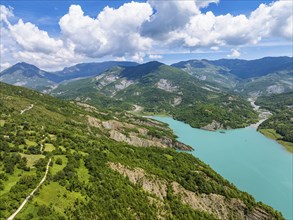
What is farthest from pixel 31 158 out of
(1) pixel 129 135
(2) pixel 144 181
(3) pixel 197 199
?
(1) pixel 129 135

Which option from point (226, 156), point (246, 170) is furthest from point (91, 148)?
point (226, 156)

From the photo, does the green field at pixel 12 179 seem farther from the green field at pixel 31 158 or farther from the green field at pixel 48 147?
the green field at pixel 48 147

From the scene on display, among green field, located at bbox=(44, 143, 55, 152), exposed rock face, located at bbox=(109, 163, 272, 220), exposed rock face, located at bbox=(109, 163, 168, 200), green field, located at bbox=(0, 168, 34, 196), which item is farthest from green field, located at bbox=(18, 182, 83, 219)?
exposed rock face, located at bbox=(109, 163, 272, 220)

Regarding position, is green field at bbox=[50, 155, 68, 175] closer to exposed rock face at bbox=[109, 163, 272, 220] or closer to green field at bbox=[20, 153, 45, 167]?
green field at bbox=[20, 153, 45, 167]

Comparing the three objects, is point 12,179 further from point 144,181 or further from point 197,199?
point 197,199

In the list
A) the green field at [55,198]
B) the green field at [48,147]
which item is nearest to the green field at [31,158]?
the green field at [48,147]
